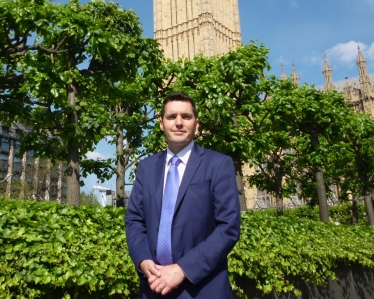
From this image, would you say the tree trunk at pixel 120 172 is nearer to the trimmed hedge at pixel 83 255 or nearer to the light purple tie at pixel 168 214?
the trimmed hedge at pixel 83 255

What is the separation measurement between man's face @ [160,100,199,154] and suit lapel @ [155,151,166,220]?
21 cm

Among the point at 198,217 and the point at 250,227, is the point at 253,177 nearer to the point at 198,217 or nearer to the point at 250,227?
the point at 250,227

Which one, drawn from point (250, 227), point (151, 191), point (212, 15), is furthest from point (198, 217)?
point (212, 15)

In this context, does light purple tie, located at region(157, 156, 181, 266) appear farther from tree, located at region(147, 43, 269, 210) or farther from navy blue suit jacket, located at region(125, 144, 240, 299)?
tree, located at region(147, 43, 269, 210)

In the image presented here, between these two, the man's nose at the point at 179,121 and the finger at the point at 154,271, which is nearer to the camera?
the finger at the point at 154,271

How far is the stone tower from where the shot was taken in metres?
53.2

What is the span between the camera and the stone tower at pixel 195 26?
5316 cm

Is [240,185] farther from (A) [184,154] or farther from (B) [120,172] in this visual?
(A) [184,154]

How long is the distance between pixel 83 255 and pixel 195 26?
5295 cm

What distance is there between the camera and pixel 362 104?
54719 millimetres

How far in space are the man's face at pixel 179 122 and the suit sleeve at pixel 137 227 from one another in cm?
41

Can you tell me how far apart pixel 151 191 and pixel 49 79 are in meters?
5.85

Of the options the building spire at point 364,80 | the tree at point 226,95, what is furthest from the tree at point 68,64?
the building spire at point 364,80

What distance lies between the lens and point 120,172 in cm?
1747
